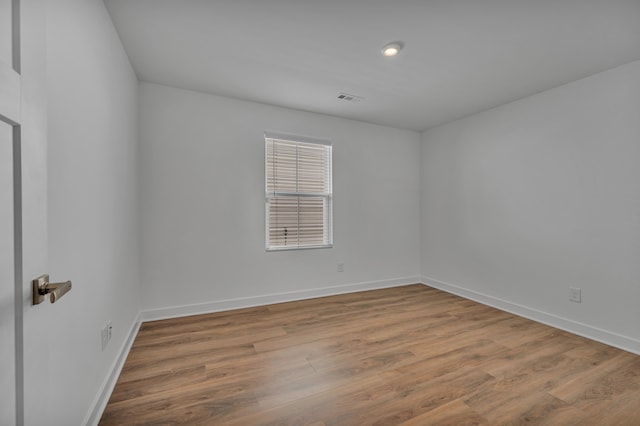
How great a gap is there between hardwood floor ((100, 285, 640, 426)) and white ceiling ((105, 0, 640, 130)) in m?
2.51

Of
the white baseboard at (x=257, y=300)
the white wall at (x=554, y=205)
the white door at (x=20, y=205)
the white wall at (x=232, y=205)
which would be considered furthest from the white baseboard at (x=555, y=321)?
the white door at (x=20, y=205)

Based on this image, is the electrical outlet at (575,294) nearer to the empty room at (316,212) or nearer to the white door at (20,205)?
the empty room at (316,212)

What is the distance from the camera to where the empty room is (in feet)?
4.02

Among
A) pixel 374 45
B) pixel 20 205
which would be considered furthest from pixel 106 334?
pixel 374 45

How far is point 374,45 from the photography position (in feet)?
7.14

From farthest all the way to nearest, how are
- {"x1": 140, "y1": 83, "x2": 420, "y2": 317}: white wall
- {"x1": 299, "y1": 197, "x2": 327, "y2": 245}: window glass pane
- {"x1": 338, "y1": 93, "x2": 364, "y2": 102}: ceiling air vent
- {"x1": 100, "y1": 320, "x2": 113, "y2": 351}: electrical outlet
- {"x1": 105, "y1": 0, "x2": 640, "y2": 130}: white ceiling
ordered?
{"x1": 299, "y1": 197, "x2": 327, "y2": 245}: window glass pane → {"x1": 338, "y1": 93, "x2": 364, "y2": 102}: ceiling air vent → {"x1": 140, "y1": 83, "x2": 420, "y2": 317}: white wall → {"x1": 105, "y1": 0, "x2": 640, "y2": 130}: white ceiling → {"x1": 100, "y1": 320, "x2": 113, "y2": 351}: electrical outlet

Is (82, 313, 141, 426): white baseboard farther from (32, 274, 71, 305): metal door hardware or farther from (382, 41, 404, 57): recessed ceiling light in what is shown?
(382, 41, 404, 57): recessed ceiling light

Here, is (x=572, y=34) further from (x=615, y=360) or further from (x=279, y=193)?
(x=279, y=193)

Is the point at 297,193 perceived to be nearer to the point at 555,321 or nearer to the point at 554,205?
the point at 554,205

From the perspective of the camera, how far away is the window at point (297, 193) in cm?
347

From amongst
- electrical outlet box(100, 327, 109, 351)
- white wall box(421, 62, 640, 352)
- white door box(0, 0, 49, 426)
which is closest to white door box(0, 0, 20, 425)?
white door box(0, 0, 49, 426)

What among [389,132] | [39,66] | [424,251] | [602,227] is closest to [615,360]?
[602,227]

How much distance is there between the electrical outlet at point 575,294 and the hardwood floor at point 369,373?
35 centimetres

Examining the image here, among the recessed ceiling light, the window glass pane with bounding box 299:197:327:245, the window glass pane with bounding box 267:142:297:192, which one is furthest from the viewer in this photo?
the window glass pane with bounding box 299:197:327:245
